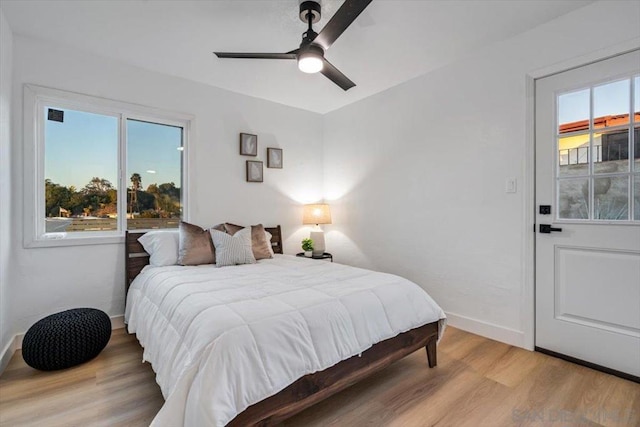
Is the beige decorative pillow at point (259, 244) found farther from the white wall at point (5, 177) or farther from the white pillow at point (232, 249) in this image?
the white wall at point (5, 177)

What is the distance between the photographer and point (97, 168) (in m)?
2.92

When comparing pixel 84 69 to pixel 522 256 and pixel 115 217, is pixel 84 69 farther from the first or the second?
pixel 522 256

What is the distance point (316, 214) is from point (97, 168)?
8.06 feet

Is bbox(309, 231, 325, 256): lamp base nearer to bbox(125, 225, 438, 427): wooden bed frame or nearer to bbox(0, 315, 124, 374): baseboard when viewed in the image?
bbox(125, 225, 438, 427): wooden bed frame

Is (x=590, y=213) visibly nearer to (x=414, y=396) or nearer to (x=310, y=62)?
(x=414, y=396)

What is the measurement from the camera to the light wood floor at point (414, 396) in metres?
1.63

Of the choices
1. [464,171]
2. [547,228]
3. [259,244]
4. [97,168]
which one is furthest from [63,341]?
[547,228]

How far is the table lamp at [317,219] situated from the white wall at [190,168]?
0.74 ft

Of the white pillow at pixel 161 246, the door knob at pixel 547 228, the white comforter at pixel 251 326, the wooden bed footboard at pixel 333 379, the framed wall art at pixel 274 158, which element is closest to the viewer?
the white comforter at pixel 251 326

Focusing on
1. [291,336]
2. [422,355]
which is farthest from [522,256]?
[291,336]

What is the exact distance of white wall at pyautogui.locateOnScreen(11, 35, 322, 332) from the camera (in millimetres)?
2506

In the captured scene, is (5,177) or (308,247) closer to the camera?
(5,177)

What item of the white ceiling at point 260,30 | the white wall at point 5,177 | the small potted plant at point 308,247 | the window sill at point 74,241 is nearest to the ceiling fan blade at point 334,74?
the white ceiling at point 260,30

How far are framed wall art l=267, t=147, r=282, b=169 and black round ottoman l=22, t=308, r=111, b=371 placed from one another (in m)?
2.45
